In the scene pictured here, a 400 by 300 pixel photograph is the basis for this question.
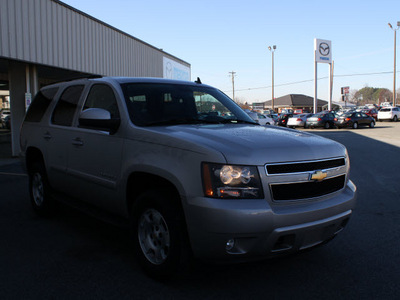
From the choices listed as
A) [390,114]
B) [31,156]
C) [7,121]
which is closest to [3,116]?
[7,121]

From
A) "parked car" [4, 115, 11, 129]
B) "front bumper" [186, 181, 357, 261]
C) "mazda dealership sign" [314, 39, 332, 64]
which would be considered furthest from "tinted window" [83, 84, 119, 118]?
"mazda dealership sign" [314, 39, 332, 64]

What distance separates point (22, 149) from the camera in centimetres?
579

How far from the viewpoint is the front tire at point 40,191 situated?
5.23 metres

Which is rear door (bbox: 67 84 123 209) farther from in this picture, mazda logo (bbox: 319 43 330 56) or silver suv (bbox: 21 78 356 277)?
mazda logo (bbox: 319 43 330 56)

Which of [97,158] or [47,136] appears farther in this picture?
[47,136]

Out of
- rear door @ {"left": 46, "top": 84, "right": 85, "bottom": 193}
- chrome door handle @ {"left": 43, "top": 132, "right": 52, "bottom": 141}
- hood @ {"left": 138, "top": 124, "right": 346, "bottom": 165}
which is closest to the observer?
hood @ {"left": 138, "top": 124, "right": 346, "bottom": 165}

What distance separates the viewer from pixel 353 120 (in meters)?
31.2

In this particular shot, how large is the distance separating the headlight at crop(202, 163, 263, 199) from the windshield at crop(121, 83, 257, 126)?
1130mm

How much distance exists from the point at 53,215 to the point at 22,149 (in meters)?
1.17

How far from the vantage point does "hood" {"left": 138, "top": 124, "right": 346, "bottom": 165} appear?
9.58ft

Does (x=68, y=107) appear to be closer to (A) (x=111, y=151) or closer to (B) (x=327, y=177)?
(A) (x=111, y=151)

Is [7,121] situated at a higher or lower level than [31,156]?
higher

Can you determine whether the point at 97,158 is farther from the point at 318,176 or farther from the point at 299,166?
the point at 318,176

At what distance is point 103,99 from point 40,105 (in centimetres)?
186
